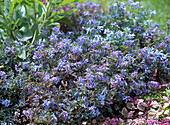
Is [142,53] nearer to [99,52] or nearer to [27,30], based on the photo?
[99,52]

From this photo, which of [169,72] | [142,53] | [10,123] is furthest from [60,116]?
[169,72]

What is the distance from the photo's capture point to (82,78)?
226cm

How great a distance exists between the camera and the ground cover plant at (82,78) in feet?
7.10

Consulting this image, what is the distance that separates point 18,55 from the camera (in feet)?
8.30

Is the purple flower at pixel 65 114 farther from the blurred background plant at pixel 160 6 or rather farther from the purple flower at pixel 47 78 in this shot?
the blurred background plant at pixel 160 6

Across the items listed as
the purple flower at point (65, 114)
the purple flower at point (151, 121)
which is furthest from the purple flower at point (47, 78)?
the purple flower at point (151, 121)

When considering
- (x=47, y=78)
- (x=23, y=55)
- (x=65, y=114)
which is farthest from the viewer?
(x=23, y=55)

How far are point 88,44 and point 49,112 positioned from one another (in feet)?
3.00

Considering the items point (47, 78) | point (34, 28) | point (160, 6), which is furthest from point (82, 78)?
point (160, 6)

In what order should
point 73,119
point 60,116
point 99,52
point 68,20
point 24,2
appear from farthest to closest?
point 68,20
point 24,2
point 99,52
point 73,119
point 60,116

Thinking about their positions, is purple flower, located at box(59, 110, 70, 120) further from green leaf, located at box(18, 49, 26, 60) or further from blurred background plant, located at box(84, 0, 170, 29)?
blurred background plant, located at box(84, 0, 170, 29)

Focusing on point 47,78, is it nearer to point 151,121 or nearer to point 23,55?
point 23,55

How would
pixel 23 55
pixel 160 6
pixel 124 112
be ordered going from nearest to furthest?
pixel 124 112 < pixel 23 55 < pixel 160 6

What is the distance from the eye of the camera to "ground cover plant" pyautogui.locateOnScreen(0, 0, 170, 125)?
216cm
